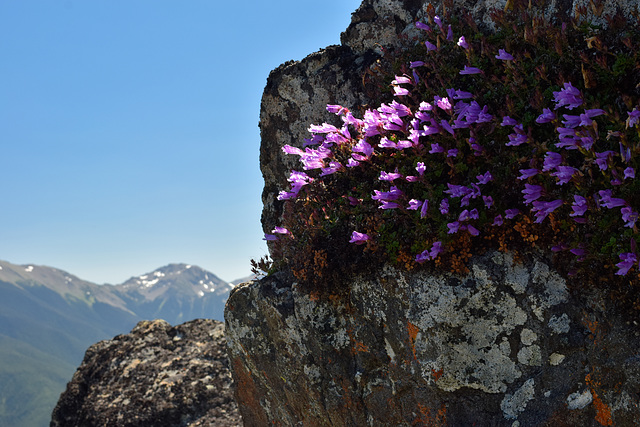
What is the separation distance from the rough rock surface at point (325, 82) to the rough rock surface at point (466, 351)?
2254 mm

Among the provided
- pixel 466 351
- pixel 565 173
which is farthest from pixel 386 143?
pixel 466 351

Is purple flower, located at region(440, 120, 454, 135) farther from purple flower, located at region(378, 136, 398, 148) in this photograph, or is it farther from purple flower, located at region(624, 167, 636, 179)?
purple flower, located at region(624, 167, 636, 179)

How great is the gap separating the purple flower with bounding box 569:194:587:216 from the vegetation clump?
0.01 metres

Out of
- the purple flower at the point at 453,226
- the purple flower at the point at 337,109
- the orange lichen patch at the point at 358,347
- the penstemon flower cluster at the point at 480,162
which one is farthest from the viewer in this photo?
the purple flower at the point at 337,109

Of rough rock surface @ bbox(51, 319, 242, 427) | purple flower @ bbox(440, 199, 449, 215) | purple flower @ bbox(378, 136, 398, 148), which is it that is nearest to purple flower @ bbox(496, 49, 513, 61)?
purple flower @ bbox(378, 136, 398, 148)

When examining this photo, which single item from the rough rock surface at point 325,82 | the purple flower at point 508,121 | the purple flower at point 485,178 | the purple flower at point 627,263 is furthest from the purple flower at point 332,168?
the purple flower at point 627,263

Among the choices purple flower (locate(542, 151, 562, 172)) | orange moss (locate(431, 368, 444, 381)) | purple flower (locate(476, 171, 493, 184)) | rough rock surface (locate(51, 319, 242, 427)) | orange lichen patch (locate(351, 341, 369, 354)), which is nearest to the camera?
purple flower (locate(542, 151, 562, 172))

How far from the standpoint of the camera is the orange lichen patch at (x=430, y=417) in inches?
216

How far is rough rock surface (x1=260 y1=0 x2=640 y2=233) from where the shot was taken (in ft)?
24.4

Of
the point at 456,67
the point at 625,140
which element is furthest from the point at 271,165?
the point at 625,140

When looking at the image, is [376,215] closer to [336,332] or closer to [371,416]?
[336,332]

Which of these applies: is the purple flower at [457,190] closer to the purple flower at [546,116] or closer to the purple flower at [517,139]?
the purple flower at [517,139]

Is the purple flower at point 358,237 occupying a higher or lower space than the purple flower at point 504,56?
lower

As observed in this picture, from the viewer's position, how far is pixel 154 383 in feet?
35.5
